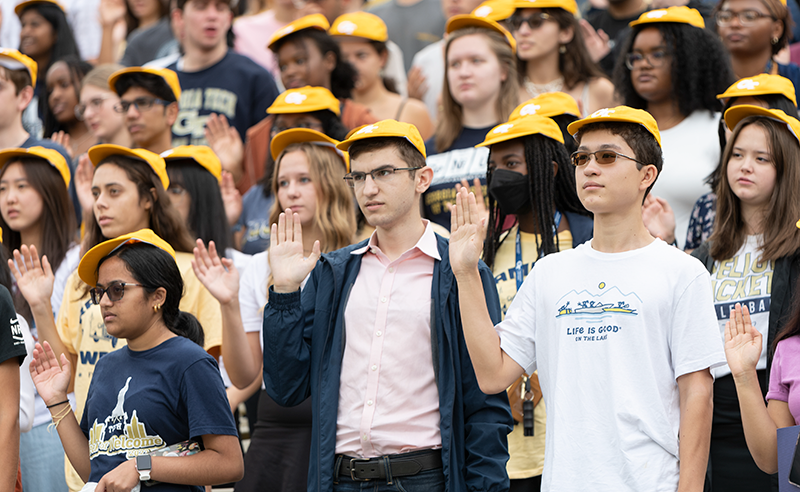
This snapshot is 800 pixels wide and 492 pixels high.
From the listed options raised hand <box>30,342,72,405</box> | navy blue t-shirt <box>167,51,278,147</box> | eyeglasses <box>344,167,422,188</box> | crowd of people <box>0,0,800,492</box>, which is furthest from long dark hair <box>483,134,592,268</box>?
navy blue t-shirt <box>167,51,278,147</box>

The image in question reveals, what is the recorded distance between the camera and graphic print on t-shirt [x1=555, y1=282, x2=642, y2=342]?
Answer: 11.3 feet

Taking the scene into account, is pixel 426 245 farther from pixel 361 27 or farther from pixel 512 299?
pixel 361 27

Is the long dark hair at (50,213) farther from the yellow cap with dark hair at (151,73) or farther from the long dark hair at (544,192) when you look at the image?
the long dark hair at (544,192)

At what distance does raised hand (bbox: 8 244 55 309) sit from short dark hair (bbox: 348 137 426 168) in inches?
77.3

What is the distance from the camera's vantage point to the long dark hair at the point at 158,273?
4.30m

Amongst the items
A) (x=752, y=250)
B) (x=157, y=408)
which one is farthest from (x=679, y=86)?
(x=157, y=408)

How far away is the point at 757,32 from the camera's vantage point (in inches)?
254

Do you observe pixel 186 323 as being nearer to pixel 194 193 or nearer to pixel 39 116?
pixel 194 193

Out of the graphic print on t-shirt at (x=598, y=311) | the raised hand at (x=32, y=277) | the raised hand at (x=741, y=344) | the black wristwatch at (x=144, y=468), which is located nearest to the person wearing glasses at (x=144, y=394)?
the black wristwatch at (x=144, y=468)

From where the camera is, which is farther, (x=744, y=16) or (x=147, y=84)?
(x=147, y=84)

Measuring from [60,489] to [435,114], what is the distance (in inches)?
181

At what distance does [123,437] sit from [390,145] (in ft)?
5.41

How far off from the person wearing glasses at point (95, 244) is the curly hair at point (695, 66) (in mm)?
3193

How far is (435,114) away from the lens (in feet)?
27.6
